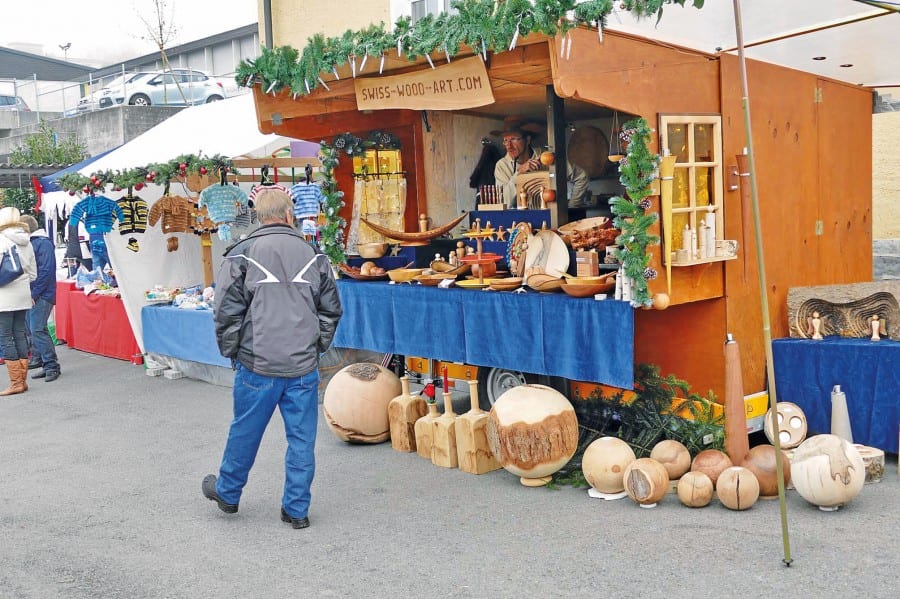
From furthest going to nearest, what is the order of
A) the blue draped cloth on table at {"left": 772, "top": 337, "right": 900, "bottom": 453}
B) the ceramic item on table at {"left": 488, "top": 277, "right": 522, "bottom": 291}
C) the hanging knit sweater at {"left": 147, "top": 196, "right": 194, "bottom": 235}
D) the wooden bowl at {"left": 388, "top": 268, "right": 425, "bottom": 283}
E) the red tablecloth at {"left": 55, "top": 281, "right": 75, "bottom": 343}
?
the red tablecloth at {"left": 55, "top": 281, "right": 75, "bottom": 343} → the hanging knit sweater at {"left": 147, "top": 196, "right": 194, "bottom": 235} → the wooden bowl at {"left": 388, "top": 268, "right": 425, "bottom": 283} → the ceramic item on table at {"left": 488, "top": 277, "right": 522, "bottom": 291} → the blue draped cloth on table at {"left": 772, "top": 337, "right": 900, "bottom": 453}

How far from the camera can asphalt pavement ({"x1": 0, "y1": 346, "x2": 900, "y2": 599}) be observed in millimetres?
4324

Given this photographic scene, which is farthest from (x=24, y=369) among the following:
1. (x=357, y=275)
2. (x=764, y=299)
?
(x=764, y=299)

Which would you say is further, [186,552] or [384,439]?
[384,439]

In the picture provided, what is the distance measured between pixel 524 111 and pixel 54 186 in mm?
8198

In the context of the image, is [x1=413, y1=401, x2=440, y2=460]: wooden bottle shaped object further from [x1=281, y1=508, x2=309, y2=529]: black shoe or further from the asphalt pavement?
[x1=281, y1=508, x2=309, y2=529]: black shoe

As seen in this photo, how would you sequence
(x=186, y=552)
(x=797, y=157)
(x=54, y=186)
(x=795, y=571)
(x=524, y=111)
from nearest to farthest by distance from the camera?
(x=795, y=571) → (x=186, y=552) → (x=797, y=157) → (x=524, y=111) → (x=54, y=186)

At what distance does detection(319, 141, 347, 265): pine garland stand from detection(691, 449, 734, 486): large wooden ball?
145 inches

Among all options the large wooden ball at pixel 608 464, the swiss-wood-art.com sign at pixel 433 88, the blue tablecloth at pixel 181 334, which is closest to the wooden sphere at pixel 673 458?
the large wooden ball at pixel 608 464

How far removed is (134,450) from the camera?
7.19 meters

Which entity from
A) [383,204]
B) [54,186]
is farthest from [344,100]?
[54,186]

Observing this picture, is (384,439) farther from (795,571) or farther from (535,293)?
(795,571)

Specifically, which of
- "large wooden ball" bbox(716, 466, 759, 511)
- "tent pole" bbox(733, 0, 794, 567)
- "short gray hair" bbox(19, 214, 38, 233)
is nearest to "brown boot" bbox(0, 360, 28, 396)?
"short gray hair" bbox(19, 214, 38, 233)

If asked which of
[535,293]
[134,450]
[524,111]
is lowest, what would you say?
[134,450]

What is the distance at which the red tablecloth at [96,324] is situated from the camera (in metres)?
11.5
